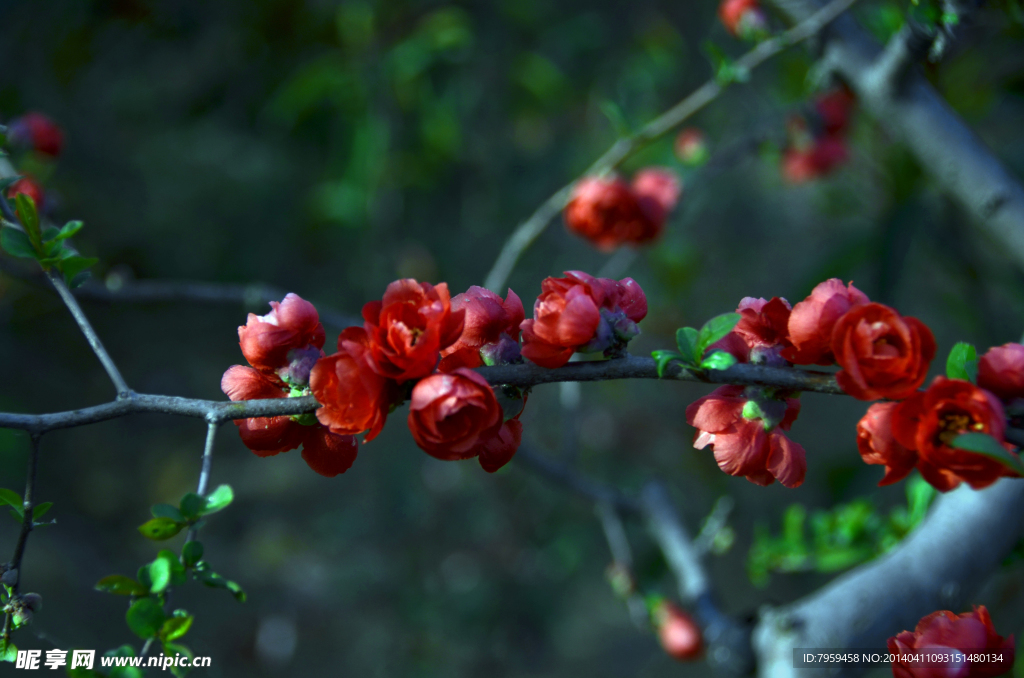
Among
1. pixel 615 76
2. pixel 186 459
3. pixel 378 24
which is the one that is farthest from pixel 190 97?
pixel 615 76

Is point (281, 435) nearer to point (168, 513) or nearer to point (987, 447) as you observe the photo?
point (168, 513)

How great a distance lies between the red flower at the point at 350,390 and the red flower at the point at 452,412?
0.02 meters

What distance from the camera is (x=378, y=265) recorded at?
5.84 ft

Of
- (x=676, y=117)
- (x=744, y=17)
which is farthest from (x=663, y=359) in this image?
(x=744, y=17)

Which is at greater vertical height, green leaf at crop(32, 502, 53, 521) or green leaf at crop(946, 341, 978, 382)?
green leaf at crop(32, 502, 53, 521)

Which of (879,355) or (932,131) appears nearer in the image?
(879,355)

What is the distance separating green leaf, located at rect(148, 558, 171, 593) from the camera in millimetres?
383

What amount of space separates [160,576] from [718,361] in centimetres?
38

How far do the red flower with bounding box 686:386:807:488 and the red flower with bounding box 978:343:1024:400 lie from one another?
10 centimetres

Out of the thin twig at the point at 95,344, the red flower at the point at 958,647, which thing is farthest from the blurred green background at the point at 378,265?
the thin twig at the point at 95,344

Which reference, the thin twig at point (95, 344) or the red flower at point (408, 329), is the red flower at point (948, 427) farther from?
the thin twig at point (95, 344)

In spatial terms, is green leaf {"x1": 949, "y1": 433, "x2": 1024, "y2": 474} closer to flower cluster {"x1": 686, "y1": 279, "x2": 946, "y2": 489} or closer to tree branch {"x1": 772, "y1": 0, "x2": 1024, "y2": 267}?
flower cluster {"x1": 686, "y1": 279, "x2": 946, "y2": 489}

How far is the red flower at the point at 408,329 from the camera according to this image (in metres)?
0.34

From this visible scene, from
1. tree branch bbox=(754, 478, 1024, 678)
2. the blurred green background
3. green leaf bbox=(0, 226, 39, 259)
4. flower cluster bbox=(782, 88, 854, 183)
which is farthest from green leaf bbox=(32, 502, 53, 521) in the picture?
the blurred green background
